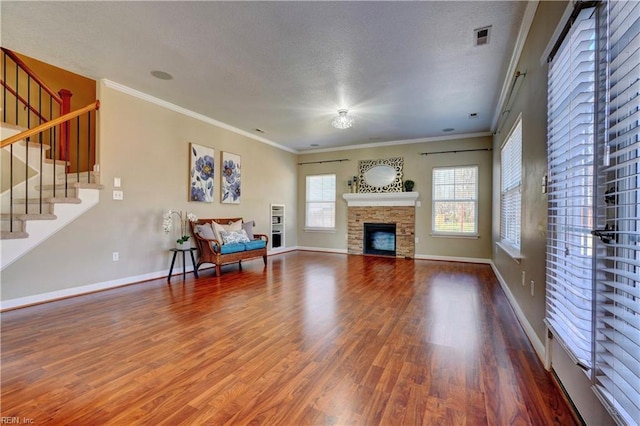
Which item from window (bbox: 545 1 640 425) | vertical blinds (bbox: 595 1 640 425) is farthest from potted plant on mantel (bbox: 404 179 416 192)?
vertical blinds (bbox: 595 1 640 425)

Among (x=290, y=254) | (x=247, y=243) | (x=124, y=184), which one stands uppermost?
(x=124, y=184)

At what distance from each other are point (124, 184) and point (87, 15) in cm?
213

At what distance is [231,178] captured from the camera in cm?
581

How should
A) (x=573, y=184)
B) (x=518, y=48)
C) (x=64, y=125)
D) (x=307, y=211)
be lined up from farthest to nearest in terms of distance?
1. (x=307, y=211)
2. (x=64, y=125)
3. (x=518, y=48)
4. (x=573, y=184)

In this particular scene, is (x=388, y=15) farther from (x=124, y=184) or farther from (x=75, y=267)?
(x=75, y=267)

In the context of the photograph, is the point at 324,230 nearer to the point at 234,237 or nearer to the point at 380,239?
the point at 380,239

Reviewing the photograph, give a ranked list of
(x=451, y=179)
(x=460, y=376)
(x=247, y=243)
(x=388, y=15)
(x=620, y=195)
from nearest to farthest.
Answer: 1. (x=620, y=195)
2. (x=460, y=376)
3. (x=388, y=15)
4. (x=247, y=243)
5. (x=451, y=179)

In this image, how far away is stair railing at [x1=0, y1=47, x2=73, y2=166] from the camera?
156 inches

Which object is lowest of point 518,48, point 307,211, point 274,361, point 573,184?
point 274,361

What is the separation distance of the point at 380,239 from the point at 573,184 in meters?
5.58

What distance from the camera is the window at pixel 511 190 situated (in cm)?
328

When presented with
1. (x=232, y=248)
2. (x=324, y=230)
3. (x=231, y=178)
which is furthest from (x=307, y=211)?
(x=232, y=248)

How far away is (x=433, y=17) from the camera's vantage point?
2533 mm

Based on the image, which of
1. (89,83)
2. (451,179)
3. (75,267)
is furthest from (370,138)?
(75,267)
